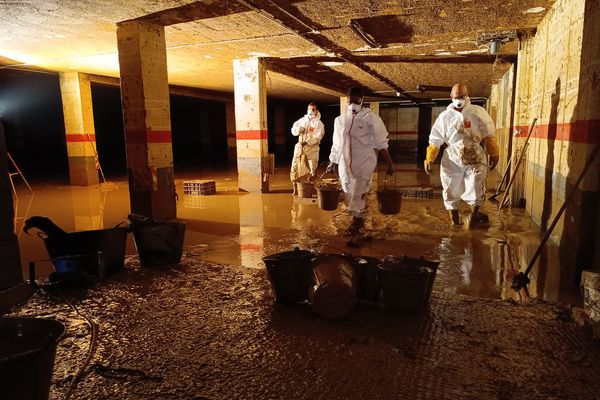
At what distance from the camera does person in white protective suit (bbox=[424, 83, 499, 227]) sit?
17.4 feet

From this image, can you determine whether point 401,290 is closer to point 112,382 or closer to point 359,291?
point 359,291

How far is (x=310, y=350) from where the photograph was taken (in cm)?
244

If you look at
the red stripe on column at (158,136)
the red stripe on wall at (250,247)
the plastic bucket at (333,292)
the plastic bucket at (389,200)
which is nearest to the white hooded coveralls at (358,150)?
the plastic bucket at (389,200)

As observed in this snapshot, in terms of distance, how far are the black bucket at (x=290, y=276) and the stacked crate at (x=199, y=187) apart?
6.51 meters

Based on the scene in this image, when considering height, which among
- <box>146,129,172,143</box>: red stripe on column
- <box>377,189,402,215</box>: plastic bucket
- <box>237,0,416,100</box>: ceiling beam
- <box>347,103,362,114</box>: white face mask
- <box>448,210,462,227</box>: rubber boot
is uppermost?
<box>237,0,416,100</box>: ceiling beam

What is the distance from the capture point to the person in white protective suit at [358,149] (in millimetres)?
4785

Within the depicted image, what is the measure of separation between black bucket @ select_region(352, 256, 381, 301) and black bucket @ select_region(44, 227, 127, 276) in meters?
2.39

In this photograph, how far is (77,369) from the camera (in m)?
2.29

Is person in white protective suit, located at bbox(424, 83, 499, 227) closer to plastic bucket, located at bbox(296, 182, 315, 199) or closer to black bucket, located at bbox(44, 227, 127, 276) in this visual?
plastic bucket, located at bbox(296, 182, 315, 199)

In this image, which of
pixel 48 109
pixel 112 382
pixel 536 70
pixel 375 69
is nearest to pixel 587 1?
pixel 536 70

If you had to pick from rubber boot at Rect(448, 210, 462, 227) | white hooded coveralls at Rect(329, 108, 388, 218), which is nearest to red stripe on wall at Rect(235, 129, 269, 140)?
white hooded coveralls at Rect(329, 108, 388, 218)

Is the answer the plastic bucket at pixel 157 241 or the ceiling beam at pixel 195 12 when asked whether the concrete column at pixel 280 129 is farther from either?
the plastic bucket at pixel 157 241

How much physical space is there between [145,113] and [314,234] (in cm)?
329

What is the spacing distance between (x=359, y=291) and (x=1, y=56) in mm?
9945
